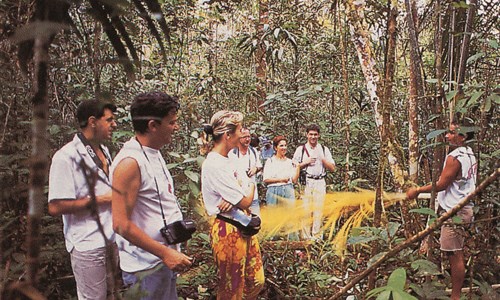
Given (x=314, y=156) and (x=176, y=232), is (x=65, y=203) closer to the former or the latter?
(x=176, y=232)

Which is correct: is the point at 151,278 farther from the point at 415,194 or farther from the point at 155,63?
the point at 155,63

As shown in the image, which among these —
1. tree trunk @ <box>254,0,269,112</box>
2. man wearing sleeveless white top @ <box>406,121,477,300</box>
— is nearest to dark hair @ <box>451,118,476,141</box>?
man wearing sleeveless white top @ <box>406,121,477,300</box>

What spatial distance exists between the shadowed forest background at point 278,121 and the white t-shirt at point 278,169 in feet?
2.85

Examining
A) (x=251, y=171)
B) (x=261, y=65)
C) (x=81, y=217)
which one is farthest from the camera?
(x=261, y=65)

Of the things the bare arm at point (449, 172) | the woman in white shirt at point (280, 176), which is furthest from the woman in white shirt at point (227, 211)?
the woman in white shirt at point (280, 176)

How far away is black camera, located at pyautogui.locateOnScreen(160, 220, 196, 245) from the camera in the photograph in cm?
208

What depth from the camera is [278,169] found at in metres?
5.34

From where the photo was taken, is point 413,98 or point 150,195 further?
point 413,98

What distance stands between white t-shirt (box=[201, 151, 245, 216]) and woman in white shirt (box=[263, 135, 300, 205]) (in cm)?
242

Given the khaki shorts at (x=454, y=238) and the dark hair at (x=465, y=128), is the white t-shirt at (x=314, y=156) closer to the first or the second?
the dark hair at (x=465, y=128)

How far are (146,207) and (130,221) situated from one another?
6.6 inches

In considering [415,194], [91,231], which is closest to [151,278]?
[91,231]

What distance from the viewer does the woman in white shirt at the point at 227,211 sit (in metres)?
2.79

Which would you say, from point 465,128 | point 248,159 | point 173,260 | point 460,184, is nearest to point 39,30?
point 173,260
